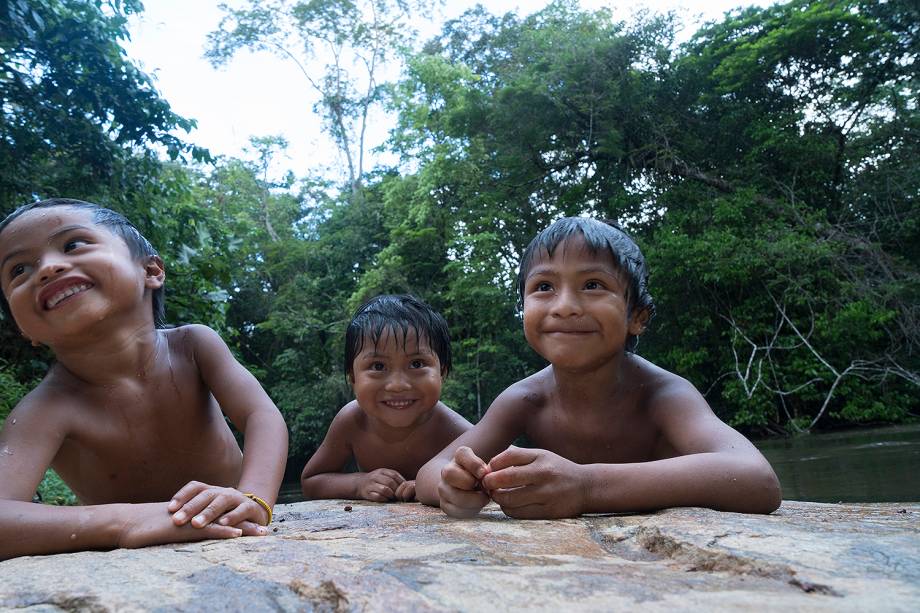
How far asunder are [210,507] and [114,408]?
73cm

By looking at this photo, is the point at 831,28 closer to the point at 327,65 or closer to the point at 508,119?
the point at 508,119

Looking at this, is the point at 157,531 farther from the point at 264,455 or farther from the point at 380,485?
Result: the point at 380,485

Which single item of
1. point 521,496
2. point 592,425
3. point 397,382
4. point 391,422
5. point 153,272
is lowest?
point 521,496

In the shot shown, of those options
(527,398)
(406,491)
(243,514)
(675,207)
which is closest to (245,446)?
(243,514)

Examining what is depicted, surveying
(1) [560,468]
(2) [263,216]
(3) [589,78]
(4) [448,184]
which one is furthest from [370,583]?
(2) [263,216]

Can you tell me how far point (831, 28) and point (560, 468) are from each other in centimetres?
1263

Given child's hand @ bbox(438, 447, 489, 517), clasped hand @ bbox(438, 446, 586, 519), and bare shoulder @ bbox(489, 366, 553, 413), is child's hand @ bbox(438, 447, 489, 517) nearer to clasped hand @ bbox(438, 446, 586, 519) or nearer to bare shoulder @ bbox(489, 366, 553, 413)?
clasped hand @ bbox(438, 446, 586, 519)

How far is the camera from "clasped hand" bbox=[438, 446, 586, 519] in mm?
1600

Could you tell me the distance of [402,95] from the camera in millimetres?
18328

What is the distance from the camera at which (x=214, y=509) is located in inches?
61.0

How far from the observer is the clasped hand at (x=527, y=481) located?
1.60 meters

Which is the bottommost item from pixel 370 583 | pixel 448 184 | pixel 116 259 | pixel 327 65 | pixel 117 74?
pixel 370 583

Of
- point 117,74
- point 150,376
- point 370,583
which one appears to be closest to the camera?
point 370,583

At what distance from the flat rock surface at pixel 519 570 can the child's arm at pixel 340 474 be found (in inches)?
57.8
